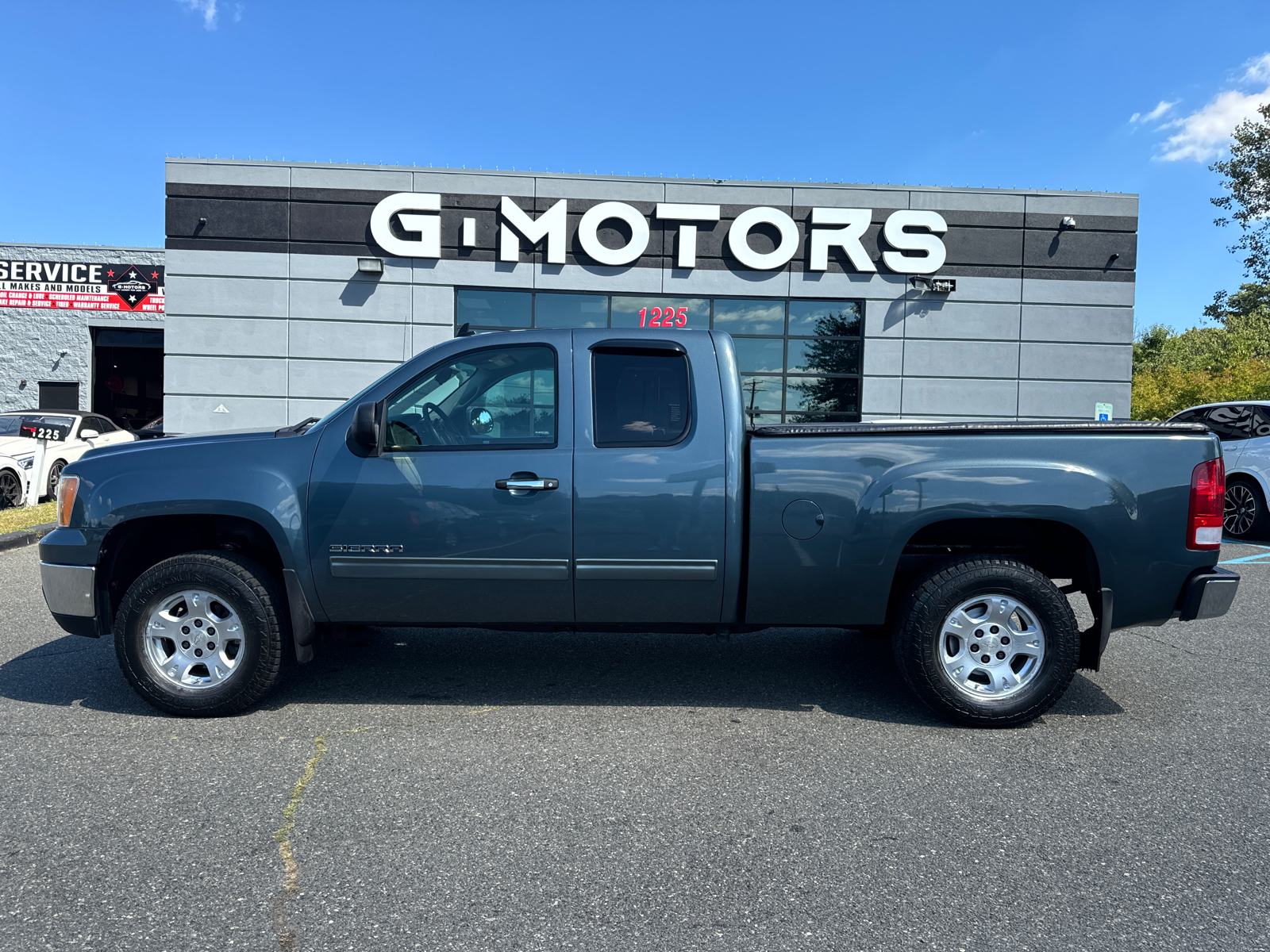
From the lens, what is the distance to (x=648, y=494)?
3.96 m

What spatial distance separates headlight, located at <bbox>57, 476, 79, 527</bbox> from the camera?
4.15 metres

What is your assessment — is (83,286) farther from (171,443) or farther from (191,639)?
(191,639)

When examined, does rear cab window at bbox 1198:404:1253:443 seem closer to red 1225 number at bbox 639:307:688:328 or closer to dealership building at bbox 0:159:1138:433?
dealership building at bbox 0:159:1138:433

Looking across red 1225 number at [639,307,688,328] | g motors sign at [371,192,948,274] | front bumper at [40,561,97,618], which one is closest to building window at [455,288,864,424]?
red 1225 number at [639,307,688,328]

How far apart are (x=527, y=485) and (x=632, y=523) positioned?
1.70ft

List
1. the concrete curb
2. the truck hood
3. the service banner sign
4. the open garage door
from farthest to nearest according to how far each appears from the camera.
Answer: the open garage door → the service banner sign → the concrete curb → the truck hood

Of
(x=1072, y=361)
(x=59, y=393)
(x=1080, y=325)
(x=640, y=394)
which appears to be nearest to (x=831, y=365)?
(x=1072, y=361)

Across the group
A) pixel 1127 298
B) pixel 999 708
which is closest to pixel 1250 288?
pixel 1127 298

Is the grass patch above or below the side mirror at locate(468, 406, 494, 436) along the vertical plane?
below

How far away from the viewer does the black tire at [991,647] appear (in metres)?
3.97

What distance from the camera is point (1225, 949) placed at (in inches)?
92.3

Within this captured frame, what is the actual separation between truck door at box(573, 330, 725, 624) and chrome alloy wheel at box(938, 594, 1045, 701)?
1.12 metres

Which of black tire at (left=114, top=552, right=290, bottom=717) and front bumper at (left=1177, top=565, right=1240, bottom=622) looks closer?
front bumper at (left=1177, top=565, right=1240, bottom=622)

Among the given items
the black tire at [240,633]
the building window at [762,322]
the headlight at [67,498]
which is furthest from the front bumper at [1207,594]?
the building window at [762,322]
